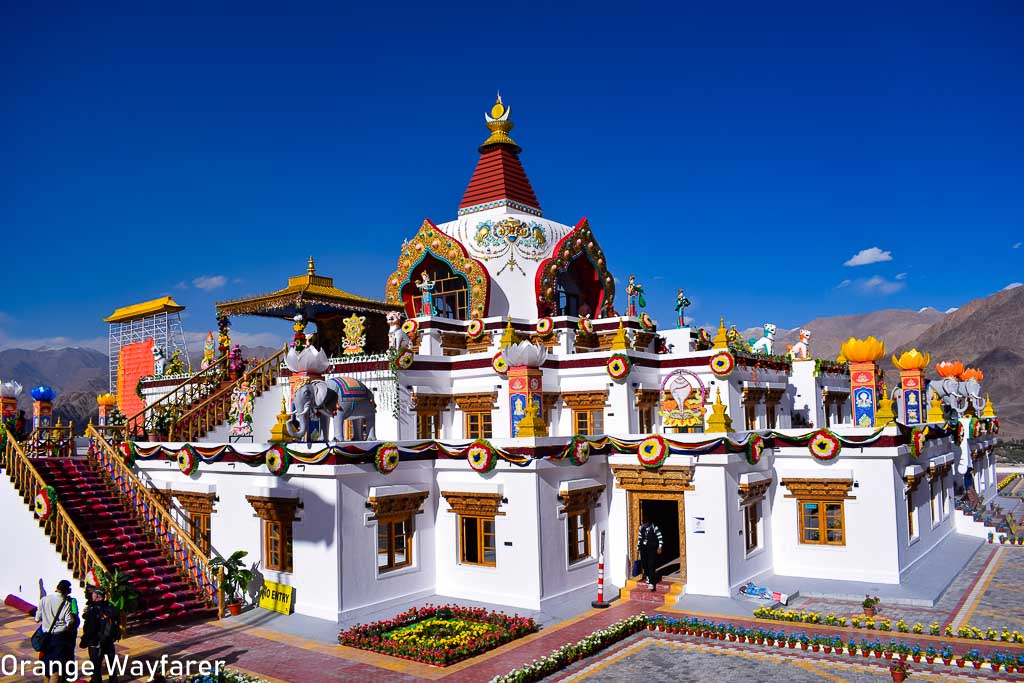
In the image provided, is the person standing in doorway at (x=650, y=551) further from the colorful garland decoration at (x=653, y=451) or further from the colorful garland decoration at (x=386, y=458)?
the colorful garland decoration at (x=386, y=458)

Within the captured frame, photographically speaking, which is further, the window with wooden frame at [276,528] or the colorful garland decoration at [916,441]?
the colorful garland decoration at [916,441]

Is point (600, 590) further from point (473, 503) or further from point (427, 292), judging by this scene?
point (427, 292)

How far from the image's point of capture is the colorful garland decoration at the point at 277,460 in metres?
17.8

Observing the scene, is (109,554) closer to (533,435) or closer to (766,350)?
(533,435)

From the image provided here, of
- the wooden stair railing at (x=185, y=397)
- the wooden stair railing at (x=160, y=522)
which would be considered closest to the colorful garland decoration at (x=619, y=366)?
the wooden stair railing at (x=160, y=522)

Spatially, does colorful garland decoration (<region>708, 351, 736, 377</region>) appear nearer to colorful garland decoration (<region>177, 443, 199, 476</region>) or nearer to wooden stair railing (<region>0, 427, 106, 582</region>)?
colorful garland decoration (<region>177, 443, 199, 476</region>)

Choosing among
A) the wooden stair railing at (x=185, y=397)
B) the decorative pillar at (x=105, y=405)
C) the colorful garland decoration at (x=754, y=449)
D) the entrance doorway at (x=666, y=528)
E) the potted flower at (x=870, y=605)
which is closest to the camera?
the potted flower at (x=870, y=605)

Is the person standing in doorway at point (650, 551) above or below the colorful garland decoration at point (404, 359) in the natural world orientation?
below

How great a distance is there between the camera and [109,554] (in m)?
18.0

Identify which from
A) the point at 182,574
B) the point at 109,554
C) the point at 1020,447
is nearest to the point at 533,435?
the point at 182,574

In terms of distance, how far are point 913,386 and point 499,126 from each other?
70.5 ft

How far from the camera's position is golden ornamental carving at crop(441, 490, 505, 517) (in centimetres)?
1825

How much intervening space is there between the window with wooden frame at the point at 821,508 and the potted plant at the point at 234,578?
13.9 meters

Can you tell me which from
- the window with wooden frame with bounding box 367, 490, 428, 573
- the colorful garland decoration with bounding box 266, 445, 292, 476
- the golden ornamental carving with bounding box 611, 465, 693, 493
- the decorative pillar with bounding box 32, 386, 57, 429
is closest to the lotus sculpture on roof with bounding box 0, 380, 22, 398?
the decorative pillar with bounding box 32, 386, 57, 429
